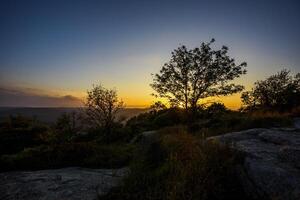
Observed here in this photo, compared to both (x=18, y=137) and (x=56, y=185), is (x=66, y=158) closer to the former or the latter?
(x=56, y=185)

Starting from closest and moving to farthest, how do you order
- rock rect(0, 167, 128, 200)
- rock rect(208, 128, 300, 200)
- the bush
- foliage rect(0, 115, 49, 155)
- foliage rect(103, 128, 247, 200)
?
rock rect(208, 128, 300, 200) → foliage rect(103, 128, 247, 200) → rock rect(0, 167, 128, 200) → the bush → foliage rect(0, 115, 49, 155)

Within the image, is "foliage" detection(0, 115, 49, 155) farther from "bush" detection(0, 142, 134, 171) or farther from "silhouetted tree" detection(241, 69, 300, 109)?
"silhouetted tree" detection(241, 69, 300, 109)

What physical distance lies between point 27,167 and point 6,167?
0.67 m

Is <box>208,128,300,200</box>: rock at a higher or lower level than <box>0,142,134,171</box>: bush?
higher

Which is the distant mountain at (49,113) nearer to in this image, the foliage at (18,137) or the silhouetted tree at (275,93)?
the foliage at (18,137)

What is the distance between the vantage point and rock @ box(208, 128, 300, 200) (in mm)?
3668

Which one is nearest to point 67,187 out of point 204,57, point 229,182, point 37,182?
point 37,182

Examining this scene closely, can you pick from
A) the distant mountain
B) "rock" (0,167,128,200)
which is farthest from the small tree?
"rock" (0,167,128,200)

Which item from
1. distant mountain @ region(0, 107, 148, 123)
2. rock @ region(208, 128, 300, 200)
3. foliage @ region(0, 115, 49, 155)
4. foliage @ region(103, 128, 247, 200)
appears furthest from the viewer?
distant mountain @ region(0, 107, 148, 123)

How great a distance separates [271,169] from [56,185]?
200 inches

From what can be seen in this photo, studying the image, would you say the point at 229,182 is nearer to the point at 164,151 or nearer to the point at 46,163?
the point at 164,151

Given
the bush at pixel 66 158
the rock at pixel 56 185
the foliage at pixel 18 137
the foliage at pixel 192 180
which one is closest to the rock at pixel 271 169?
the foliage at pixel 192 180

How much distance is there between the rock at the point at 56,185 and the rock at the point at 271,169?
3.21 m

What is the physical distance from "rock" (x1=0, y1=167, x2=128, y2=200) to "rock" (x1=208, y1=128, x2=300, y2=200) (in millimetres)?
3206
